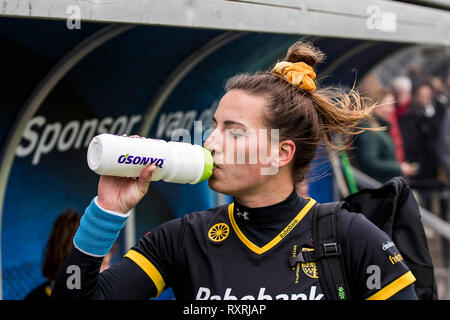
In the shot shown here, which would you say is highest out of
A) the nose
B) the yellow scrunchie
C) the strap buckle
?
the yellow scrunchie

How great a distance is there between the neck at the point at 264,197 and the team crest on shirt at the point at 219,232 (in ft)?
0.31

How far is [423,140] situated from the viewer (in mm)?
7133

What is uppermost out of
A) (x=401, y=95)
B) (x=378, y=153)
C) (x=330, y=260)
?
(x=401, y=95)

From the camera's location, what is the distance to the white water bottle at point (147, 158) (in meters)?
1.73

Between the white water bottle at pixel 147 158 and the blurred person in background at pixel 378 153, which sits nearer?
the white water bottle at pixel 147 158

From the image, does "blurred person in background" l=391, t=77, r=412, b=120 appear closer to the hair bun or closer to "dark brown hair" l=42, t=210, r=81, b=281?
"dark brown hair" l=42, t=210, r=81, b=281

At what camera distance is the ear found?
2.07m

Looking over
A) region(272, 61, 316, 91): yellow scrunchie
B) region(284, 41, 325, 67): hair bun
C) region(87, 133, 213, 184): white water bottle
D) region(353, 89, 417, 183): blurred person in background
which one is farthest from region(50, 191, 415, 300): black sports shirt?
region(353, 89, 417, 183): blurred person in background

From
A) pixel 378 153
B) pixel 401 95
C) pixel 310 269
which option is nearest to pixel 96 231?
pixel 310 269

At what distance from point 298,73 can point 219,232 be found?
0.58 m

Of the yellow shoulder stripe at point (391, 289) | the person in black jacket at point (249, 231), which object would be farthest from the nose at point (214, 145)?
the yellow shoulder stripe at point (391, 289)

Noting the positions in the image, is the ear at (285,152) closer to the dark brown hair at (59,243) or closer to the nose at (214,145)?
the nose at (214,145)

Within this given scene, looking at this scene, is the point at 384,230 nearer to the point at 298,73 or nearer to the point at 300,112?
the point at 300,112

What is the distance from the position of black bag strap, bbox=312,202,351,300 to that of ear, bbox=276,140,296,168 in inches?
9.7
